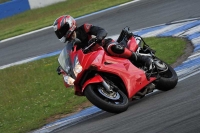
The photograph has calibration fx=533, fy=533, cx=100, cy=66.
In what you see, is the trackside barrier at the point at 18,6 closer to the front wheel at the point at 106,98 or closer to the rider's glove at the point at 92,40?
the rider's glove at the point at 92,40

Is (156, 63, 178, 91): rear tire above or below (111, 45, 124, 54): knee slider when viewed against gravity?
below

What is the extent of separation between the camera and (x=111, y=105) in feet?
22.8

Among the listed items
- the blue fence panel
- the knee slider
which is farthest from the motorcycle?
the blue fence panel

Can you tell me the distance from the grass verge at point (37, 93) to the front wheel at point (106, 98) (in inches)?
65.7

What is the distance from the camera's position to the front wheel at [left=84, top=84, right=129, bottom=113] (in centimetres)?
690

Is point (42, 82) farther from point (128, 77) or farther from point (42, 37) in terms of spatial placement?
point (42, 37)

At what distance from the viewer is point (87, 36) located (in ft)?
25.7

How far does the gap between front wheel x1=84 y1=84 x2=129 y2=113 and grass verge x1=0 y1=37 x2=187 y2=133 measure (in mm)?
1670

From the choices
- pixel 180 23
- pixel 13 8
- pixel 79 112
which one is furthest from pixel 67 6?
pixel 79 112

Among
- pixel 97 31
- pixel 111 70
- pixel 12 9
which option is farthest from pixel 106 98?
pixel 12 9

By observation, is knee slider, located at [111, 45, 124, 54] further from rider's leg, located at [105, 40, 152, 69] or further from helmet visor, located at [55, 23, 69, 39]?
helmet visor, located at [55, 23, 69, 39]

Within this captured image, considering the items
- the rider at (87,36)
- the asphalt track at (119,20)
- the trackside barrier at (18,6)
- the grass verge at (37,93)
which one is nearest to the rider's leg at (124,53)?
the rider at (87,36)

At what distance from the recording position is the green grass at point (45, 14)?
23.3m

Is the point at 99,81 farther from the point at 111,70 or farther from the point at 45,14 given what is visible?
the point at 45,14
